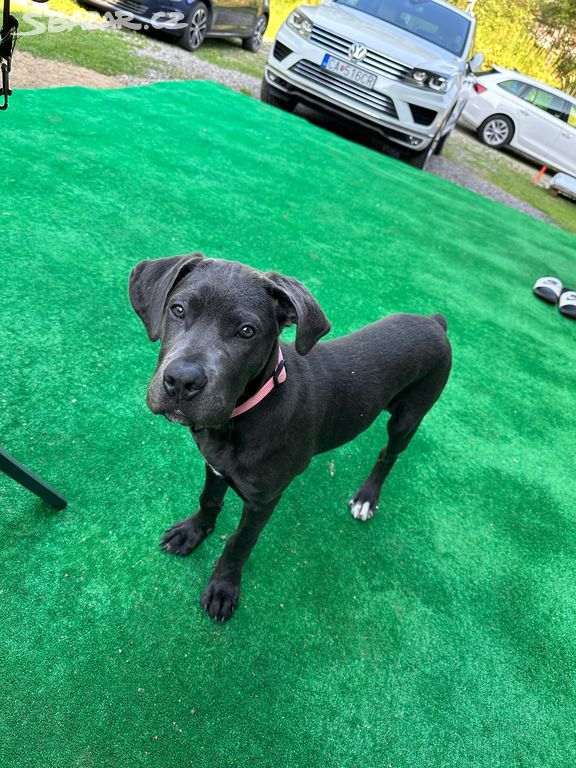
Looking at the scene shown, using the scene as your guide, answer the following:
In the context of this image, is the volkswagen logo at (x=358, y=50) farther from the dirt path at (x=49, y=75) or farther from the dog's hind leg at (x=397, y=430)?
the dog's hind leg at (x=397, y=430)

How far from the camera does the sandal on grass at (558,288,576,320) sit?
271 inches

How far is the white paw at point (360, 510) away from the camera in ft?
10.7

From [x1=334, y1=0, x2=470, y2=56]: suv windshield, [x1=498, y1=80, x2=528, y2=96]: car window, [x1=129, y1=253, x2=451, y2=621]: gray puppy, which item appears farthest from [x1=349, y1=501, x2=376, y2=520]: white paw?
[x1=498, y1=80, x2=528, y2=96]: car window

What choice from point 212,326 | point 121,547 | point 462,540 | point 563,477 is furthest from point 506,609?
point 212,326

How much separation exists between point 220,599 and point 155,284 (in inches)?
59.0

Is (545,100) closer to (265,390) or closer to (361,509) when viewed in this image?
(361,509)

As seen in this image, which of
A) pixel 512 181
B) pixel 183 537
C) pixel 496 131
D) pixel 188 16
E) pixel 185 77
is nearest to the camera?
pixel 183 537

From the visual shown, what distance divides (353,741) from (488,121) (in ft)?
57.9

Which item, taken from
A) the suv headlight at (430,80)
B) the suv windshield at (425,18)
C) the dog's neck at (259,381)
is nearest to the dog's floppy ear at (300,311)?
the dog's neck at (259,381)

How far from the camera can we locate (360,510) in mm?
3275

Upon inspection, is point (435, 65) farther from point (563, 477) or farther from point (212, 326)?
point (212, 326)

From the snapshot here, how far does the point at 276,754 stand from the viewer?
2.17 metres

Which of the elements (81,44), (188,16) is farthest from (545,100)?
(81,44)

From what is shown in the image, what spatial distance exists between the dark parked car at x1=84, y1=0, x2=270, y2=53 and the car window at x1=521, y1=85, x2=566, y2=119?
8.08 meters
